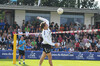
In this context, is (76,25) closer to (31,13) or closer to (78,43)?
(78,43)

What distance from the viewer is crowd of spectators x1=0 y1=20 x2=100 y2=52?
59.8 ft

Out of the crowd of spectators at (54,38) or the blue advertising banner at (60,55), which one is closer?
the blue advertising banner at (60,55)

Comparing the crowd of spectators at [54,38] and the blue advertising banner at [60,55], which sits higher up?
the crowd of spectators at [54,38]

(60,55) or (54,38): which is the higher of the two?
(54,38)

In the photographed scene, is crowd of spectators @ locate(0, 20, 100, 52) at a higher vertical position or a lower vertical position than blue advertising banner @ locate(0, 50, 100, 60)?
higher

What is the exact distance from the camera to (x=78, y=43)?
20031mm

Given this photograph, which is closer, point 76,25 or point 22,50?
point 22,50

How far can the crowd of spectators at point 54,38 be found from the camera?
1822 centimetres

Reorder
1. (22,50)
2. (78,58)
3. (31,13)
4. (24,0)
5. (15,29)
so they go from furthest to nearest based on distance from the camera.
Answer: (24,0) → (31,13) → (15,29) → (78,58) → (22,50)

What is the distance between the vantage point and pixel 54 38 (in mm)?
20438

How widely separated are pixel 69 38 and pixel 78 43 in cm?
108

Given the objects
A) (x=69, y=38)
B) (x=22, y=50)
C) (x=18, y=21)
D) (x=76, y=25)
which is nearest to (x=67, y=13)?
(x=76, y=25)

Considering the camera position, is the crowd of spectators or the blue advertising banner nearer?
the blue advertising banner

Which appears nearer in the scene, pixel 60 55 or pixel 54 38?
pixel 60 55
